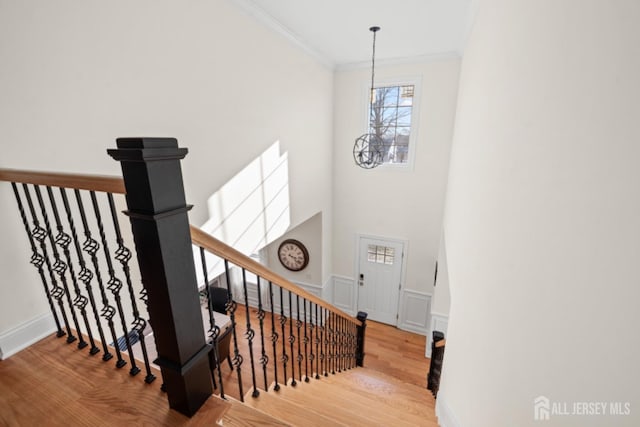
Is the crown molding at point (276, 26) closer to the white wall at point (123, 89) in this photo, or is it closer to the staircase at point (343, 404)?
the white wall at point (123, 89)

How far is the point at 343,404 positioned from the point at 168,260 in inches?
78.7

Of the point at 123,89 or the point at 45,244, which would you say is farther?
the point at 123,89

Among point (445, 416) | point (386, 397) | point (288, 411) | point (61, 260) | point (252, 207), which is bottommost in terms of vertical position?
point (386, 397)

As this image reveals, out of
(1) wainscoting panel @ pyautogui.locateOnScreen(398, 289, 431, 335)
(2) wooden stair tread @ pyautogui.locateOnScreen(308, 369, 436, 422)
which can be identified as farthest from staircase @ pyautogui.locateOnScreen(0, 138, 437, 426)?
(1) wainscoting panel @ pyautogui.locateOnScreen(398, 289, 431, 335)

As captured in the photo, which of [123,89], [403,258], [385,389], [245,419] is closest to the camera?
[245,419]

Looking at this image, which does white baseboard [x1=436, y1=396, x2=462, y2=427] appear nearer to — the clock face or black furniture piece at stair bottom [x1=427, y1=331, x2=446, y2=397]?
black furniture piece at stair bottom [x1=427, y1=331, x2=446, y2=397]

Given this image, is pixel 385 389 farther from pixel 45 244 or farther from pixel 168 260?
pixel 45 244

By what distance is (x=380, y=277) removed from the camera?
5.61 m

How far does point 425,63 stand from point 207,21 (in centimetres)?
347

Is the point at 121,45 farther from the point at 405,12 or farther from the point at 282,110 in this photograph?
the point at 405,12

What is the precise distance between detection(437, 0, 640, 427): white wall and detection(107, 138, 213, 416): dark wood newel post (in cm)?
115

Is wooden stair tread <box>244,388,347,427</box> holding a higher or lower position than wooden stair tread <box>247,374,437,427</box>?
higher

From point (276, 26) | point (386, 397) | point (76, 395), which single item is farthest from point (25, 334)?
point (276, 26)

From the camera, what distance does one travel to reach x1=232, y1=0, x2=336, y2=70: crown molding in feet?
8.73
